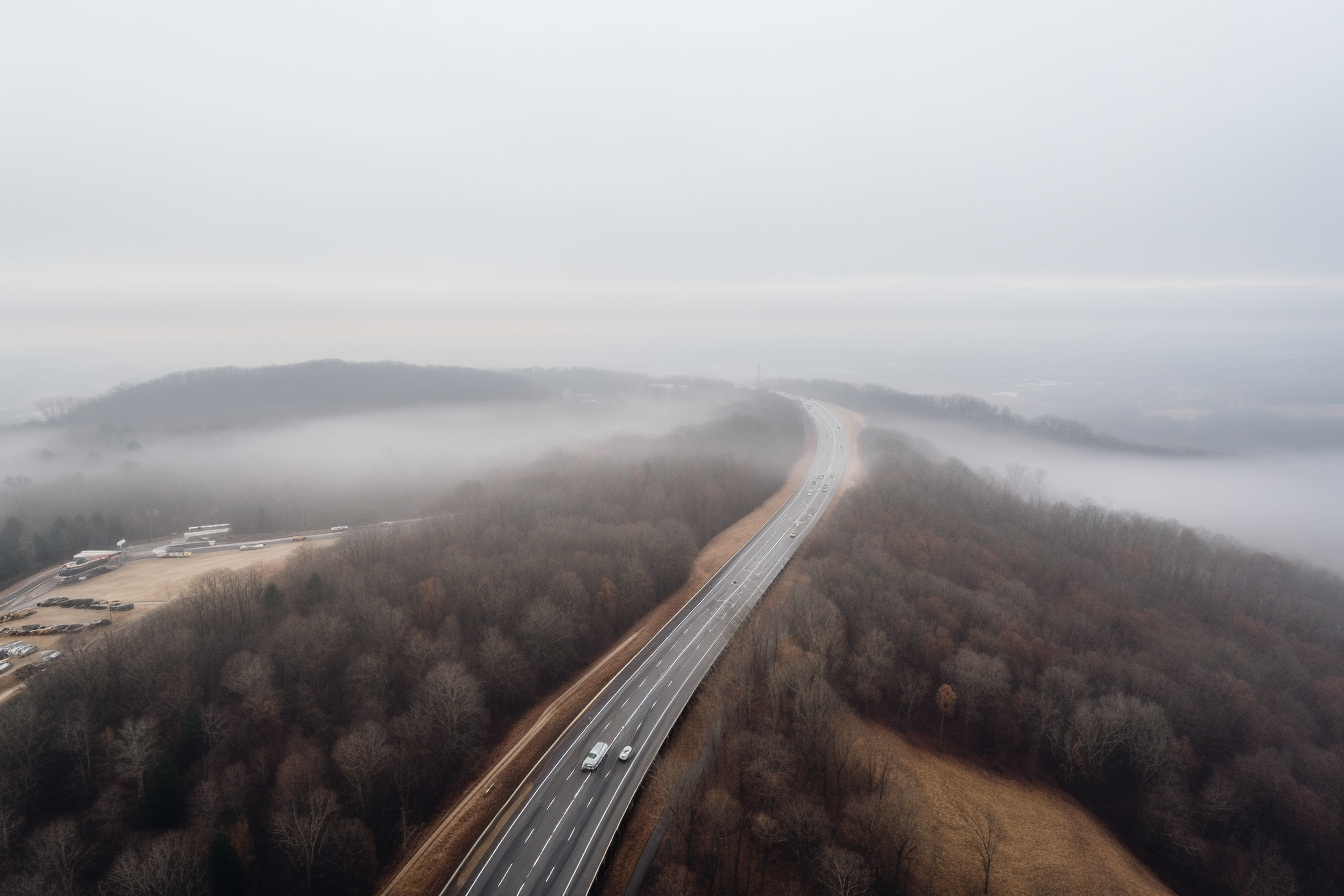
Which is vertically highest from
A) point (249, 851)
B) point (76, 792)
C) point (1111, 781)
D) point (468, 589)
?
point (468, 589)

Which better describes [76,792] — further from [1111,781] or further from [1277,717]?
[1277,717]

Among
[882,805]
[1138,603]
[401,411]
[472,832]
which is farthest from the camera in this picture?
[401,411]

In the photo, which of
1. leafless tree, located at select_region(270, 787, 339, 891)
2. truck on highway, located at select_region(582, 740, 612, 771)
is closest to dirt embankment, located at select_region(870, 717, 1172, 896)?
truck on highway, located at select_region(582, 740, 612, 771)

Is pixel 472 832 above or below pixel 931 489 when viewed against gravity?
below

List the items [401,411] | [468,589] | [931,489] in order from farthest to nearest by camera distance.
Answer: [401,411], [931,489], [468,589]

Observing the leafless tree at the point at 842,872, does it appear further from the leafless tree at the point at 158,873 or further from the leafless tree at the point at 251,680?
the leafless tree at the point at 251,680

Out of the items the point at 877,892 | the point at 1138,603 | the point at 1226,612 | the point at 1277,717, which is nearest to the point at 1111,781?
the point at 1277,717

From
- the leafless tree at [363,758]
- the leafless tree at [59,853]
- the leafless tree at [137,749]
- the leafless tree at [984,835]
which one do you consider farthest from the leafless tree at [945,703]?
the leafless tree at [137,749]
